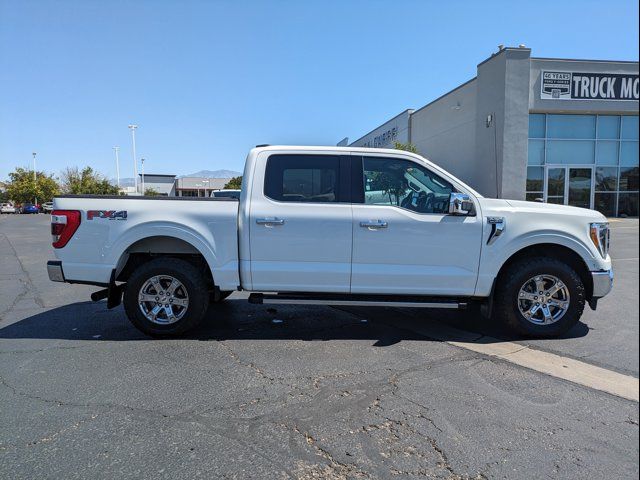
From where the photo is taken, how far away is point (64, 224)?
504 centimetres

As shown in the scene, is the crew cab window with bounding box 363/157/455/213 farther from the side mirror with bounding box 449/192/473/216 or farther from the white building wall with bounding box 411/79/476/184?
the white building wall with bounding box 411/79/476/184

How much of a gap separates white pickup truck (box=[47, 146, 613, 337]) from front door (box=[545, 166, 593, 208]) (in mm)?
18798

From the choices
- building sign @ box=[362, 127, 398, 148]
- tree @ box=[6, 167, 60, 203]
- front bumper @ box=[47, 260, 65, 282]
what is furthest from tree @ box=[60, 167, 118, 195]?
front bumper @ box=[47, 260, 65, 282]

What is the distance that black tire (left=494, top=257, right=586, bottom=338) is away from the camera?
494 centimetres

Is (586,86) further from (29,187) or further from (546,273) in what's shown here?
(29,187)

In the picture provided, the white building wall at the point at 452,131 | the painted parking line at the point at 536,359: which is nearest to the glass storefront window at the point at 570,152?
the white building wall at the point at 452,131

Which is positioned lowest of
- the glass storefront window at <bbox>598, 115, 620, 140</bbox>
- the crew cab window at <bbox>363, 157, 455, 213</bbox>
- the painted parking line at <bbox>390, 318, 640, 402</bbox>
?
the painted parking line at <bbox>390, 318, 640, 402</bbox>

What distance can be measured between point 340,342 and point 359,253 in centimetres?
102

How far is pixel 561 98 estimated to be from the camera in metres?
21.0

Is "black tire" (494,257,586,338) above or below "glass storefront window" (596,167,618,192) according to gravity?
below

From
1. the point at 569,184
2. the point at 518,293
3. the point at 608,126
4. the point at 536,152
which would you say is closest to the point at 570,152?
the point at 569,184

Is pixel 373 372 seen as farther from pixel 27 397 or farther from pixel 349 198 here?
pixel 27 397

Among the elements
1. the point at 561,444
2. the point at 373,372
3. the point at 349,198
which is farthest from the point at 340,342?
the point at 561,444

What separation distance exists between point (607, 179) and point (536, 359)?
2162 centimetres
